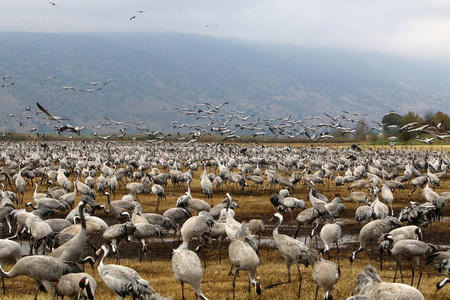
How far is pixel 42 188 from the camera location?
25484mm

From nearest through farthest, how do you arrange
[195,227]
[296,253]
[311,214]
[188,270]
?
[188,270]
[296,253]
[195,227]
[311,214]

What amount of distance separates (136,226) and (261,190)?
47.2 ft

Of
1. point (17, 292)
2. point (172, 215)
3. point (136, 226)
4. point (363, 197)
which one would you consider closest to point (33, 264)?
point (17, 292)

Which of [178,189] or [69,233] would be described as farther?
[178,189]

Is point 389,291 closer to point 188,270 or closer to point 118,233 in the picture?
point 188,270

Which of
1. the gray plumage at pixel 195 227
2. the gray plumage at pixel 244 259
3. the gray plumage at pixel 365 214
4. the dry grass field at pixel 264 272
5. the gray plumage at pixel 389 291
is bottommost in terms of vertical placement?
the dry grass field at pixel 264 272

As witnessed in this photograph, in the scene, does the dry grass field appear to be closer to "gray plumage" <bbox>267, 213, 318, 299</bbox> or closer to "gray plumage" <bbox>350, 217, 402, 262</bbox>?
"gray plumage" <bbox>267, 213, 318, 299</bbox>

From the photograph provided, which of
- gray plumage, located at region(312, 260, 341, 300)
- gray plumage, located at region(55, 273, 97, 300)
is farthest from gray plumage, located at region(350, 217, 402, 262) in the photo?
gray plumage, located at region(55, 273, 97, 300)

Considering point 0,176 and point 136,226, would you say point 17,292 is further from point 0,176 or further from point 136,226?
point 0,176

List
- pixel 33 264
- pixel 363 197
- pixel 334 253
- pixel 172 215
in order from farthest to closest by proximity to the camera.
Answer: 1. pixel 363 197
2. pixel 172 215
3. pixel 334 253
4. pixel 33 264

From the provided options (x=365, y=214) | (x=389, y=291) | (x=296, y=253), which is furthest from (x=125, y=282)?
(x=365, y=214)

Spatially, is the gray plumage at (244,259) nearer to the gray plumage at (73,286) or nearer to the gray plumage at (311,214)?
the gray plumage at (73,286)

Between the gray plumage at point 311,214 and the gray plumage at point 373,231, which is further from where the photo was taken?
the gray plumage at point 311,214

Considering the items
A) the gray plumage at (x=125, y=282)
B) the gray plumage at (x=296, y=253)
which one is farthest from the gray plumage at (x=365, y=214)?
the gray plumage at (x=125, y=282)
